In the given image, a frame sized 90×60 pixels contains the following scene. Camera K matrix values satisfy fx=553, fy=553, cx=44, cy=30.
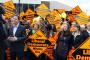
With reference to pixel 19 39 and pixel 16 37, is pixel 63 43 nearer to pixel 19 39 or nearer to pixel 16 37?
pixel 19 39

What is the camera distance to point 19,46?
18.2 m

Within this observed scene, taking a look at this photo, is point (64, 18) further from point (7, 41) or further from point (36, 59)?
point (7, 41)

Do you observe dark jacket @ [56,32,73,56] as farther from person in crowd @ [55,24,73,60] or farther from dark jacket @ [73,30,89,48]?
dark jacket @ [73,30,89,48]

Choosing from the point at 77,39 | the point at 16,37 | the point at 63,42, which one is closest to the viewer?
the point at 16,37

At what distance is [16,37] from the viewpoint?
17828 mm

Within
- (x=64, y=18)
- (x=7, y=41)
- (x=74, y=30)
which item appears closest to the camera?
(x=7, y=41)

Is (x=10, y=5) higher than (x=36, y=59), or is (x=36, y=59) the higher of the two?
(x=10, y=5)

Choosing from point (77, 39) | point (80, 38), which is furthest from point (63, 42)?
point (80, 38)

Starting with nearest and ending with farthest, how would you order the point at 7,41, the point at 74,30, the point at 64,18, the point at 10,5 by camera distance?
the point at 7,41, the point at 74,30, the point at 10,5, the point at 64,18

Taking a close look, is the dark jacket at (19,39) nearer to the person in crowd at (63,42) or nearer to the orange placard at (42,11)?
the person in crowd at (63,42)

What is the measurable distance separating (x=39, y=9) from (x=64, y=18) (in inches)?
99.2

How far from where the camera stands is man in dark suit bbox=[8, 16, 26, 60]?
17.8 m

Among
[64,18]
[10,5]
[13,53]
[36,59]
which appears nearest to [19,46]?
[13,53]

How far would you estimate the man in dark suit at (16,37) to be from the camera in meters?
17.8
